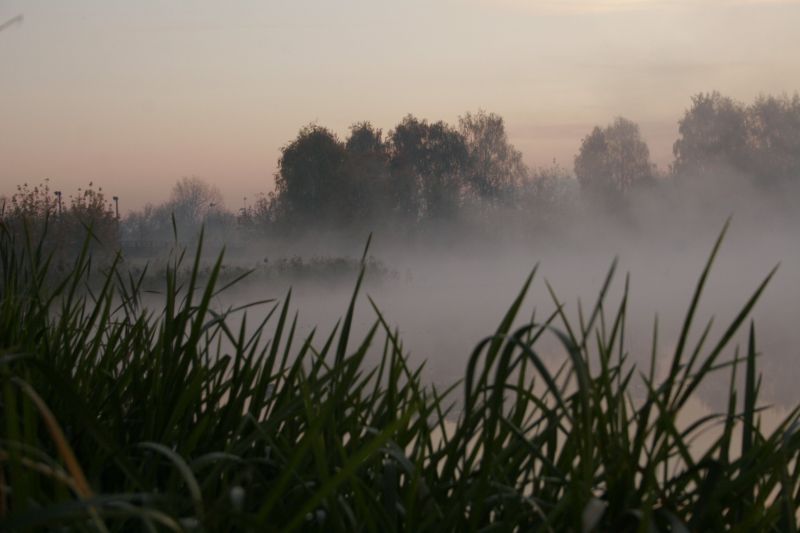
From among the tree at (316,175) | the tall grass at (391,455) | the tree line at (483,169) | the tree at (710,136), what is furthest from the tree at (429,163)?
the tall grass at (391,455)

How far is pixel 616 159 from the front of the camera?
103 feet

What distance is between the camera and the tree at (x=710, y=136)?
30188mm

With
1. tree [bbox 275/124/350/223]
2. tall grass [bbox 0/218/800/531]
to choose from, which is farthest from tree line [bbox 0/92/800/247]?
tall grass [bbox 0/218/800/531]

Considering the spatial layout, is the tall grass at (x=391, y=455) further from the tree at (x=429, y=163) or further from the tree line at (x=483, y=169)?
the tree at (x=429, y=163)

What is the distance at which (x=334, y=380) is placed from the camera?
105 cm

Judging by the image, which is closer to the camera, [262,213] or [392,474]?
[392,474]

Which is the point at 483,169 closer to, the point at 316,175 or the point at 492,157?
the point at 492,157

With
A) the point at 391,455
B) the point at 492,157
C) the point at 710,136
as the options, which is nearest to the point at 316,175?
the point at 492,157

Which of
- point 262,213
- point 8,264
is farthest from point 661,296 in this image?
point 8,264

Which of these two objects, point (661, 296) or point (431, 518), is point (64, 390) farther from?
point (661, 296)

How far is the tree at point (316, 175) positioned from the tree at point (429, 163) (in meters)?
3.72

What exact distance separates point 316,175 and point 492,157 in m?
8.15

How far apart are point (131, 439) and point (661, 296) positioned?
20.3 meters

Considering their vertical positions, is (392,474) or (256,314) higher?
(392,474)
